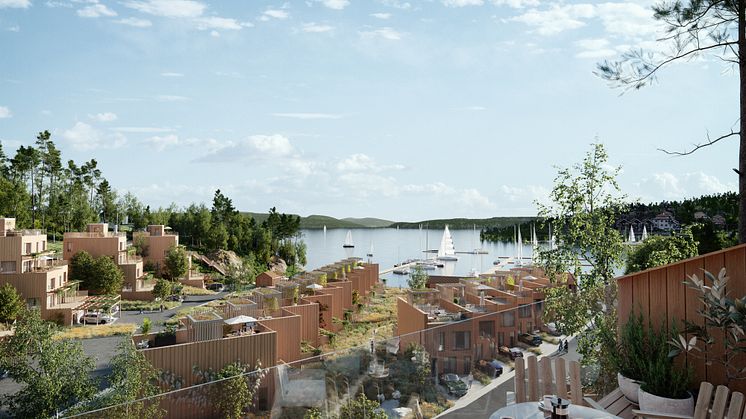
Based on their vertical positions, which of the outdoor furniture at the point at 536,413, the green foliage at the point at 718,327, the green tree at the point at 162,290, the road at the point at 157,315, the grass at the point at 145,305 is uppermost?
the green foliage at the point at 718,327

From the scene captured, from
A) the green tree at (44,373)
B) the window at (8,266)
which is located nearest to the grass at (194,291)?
the window at (8,266)

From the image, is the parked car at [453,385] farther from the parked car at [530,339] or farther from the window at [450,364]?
the parked car at [530,339]

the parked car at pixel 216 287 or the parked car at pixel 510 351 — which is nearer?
the parked car at pixel 510 351

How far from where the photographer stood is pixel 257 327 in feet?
49.4

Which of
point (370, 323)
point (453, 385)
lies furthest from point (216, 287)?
point (453, 385)

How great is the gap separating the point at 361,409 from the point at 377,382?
0.33 meters

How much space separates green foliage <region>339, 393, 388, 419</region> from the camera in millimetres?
4992

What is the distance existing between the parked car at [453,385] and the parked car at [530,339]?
193 cm

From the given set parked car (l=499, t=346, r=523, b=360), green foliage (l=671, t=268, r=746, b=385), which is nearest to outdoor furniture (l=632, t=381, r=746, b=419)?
green foliage (l=671, t=268, r=746, b=385)

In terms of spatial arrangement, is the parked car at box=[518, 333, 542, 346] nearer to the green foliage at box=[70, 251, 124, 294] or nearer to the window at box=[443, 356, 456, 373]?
the window at box=[443, 356, 456, 373]

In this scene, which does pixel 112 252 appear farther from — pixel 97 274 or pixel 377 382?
pixel 377 382

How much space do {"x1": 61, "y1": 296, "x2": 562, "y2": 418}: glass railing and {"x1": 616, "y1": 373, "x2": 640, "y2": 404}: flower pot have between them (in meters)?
1.21

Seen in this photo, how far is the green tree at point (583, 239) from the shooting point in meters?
7.66

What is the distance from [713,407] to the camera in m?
3.89
